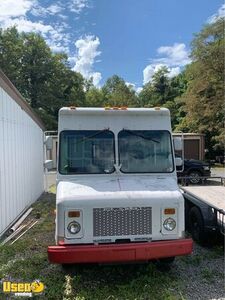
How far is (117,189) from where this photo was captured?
213 inches

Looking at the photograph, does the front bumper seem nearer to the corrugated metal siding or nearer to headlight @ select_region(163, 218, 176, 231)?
headlight @ select_region(163, 218, 176, 231)

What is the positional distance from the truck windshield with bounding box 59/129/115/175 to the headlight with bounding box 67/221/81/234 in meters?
1.17

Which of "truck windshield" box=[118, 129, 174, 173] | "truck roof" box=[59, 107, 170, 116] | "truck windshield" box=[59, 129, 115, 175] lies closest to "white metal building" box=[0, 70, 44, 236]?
"truck roof" box=[59, 107, 170, 116]

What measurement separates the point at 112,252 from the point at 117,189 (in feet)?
3.08

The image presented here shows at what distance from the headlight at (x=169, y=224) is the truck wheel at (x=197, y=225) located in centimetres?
180

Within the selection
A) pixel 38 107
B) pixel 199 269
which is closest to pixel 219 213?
pixel 199 269

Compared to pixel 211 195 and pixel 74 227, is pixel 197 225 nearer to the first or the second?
pixel 211 195

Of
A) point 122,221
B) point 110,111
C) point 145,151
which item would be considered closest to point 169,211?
point 122,221

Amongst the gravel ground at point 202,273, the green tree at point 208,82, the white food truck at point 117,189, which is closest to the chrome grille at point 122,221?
the white food truck at point 117,189

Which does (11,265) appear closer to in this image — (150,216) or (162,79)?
(150,216)

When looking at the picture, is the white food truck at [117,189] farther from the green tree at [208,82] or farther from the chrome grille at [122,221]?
the green tree at [208,82]

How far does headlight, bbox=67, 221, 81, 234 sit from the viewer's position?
504 centimetres

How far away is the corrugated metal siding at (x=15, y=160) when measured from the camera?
8.09 m

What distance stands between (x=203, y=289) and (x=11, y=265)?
3.05 metres
